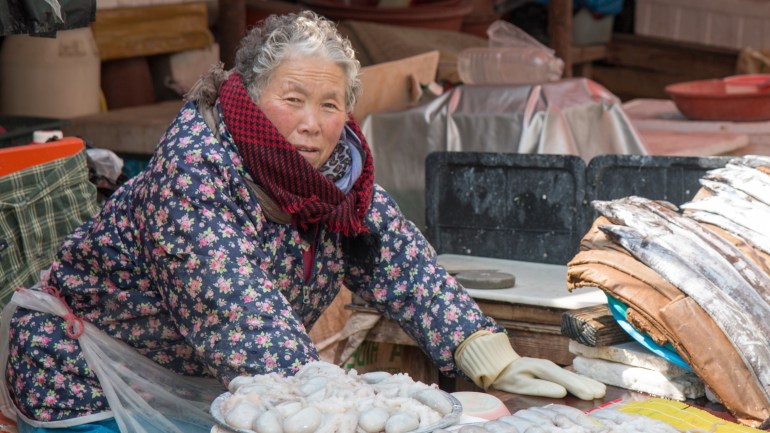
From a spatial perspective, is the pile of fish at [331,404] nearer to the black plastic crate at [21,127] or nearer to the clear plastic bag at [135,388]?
the clear plastic bag at [135,388]

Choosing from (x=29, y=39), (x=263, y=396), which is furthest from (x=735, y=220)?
(x=29, y=39)

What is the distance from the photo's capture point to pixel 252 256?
2.31m

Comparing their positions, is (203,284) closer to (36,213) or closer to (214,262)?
(214,262)

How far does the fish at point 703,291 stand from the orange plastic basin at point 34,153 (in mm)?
1925

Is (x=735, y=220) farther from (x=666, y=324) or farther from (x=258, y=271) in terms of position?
(x=258, y=271)

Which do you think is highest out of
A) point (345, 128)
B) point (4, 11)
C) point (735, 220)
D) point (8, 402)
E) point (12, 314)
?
point (4, 11)

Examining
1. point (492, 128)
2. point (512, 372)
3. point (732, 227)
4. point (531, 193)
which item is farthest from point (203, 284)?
point (492, 128)

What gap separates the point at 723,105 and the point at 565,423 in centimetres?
445

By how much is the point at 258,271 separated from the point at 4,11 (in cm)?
108

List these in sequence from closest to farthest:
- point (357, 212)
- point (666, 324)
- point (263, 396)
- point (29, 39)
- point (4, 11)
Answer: point (263, 396) → point (666, 324) → point (357, 212) → point (4, 11) → point (29, 39)

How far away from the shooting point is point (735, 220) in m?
2.65

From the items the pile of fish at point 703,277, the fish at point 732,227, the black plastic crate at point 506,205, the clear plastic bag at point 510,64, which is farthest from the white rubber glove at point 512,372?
the clear plastic bag at point 510,64

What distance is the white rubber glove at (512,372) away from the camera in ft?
7.98

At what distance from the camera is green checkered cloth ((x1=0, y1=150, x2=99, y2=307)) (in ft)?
11.1
